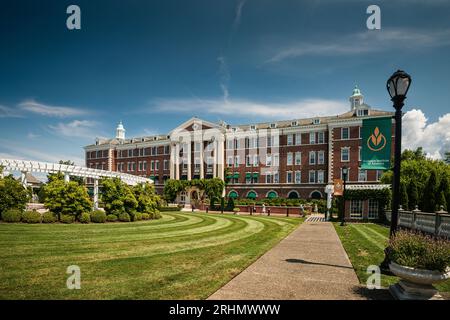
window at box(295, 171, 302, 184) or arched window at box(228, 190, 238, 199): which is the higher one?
window at box(295, 171, 302, 184)

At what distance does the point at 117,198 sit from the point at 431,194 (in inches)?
902

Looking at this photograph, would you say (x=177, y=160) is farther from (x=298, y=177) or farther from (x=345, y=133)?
(x=345, y=133)

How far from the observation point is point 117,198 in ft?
73.2

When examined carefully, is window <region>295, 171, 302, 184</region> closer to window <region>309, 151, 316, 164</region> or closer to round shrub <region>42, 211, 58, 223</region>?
window <region>309, 151, 316, 164</region>

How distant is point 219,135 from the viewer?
55.0m

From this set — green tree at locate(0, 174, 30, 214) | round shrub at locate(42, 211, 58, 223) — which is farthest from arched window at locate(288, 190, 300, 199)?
green tree at locate(0, 174, 30, 214)

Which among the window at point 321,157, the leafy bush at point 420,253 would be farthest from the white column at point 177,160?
the leafy bush at point 420,253

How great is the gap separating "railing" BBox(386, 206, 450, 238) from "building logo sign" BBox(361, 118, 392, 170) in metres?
4.55

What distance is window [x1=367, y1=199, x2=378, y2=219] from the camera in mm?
27516

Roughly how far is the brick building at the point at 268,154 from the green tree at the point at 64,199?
35.8 metres

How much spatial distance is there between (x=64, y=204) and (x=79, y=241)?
9.31 metres

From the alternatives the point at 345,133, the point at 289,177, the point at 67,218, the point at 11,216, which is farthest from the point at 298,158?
the point at 11,216

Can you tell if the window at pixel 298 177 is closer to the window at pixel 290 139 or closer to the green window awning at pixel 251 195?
the window at pixel 290 139

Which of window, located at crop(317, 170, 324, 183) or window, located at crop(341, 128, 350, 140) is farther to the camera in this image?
window, located at crop(317, 170, 324, 183)
